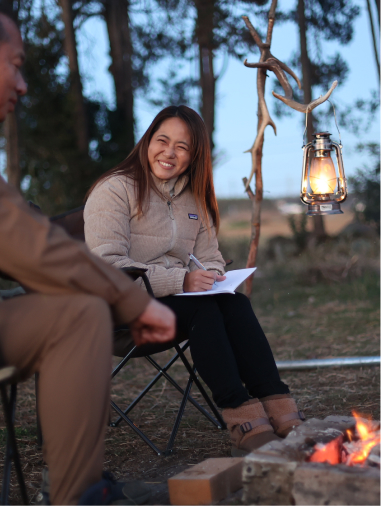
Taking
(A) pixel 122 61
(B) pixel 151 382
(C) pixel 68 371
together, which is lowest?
(B) pixel 151 382

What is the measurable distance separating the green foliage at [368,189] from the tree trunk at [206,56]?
2.12 meters

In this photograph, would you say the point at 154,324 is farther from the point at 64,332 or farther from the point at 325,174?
the point at 325,174

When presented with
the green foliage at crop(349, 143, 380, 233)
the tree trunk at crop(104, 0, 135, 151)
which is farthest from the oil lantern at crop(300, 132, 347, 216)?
the tree trunk at crop(104, 0, 135, 151)

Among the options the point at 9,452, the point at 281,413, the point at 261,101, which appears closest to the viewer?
the point at 9,452

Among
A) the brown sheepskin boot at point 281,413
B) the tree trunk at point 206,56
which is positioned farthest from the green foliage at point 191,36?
the brown sheepskin boot at point 281,413

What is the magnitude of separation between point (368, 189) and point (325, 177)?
19.4 ft

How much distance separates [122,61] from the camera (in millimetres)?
9977

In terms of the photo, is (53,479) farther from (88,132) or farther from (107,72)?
(107,72)

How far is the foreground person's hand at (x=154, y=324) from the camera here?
154cm

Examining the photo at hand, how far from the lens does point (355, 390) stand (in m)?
→ 3.17

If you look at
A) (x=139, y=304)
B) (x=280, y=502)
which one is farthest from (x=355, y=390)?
(x=139, y=304)

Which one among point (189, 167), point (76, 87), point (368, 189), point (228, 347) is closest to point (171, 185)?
point (189, 167)

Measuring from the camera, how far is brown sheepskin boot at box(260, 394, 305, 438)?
6.97 feet

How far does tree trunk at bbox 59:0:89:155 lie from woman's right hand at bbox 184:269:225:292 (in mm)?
7200
